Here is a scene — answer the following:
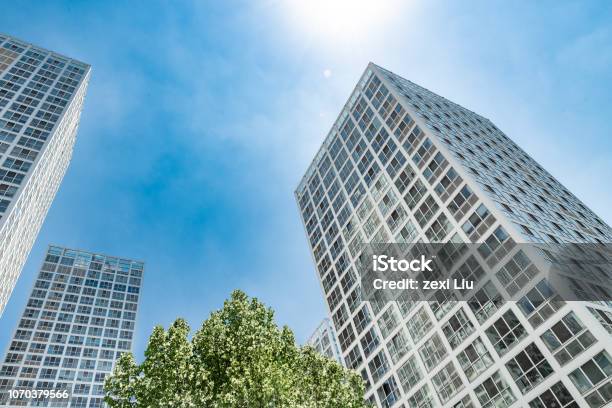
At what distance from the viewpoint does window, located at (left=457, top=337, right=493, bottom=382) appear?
30.9m

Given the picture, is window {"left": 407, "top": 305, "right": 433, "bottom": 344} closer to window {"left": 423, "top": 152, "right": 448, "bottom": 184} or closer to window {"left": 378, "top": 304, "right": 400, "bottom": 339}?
window {"left": 378, "top": 304, "right": 400, "bottom": 339}

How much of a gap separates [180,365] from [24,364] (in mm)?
79154

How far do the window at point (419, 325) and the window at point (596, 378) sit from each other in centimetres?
1285

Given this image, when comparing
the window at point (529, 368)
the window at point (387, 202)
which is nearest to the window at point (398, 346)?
the window at point (529, 368)

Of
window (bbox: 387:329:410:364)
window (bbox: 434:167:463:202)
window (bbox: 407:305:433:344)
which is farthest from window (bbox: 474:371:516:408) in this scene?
window (bbox: 434:167:463:202)

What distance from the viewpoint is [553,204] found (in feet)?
147

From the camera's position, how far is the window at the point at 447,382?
32.5 m

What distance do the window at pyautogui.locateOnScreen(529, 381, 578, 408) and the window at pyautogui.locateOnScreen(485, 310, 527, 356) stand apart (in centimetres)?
381

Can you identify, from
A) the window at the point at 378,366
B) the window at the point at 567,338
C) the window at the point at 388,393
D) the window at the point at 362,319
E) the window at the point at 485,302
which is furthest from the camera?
the window at the point at 362,319

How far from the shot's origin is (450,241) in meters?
37.0

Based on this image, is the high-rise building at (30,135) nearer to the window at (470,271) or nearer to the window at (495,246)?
the window at (470,271)

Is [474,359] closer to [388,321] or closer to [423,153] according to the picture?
[388,321]

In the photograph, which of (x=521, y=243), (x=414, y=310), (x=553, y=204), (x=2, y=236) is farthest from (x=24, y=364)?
(x=553, y=204)

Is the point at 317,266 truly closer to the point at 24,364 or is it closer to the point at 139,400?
the point at 139,400
